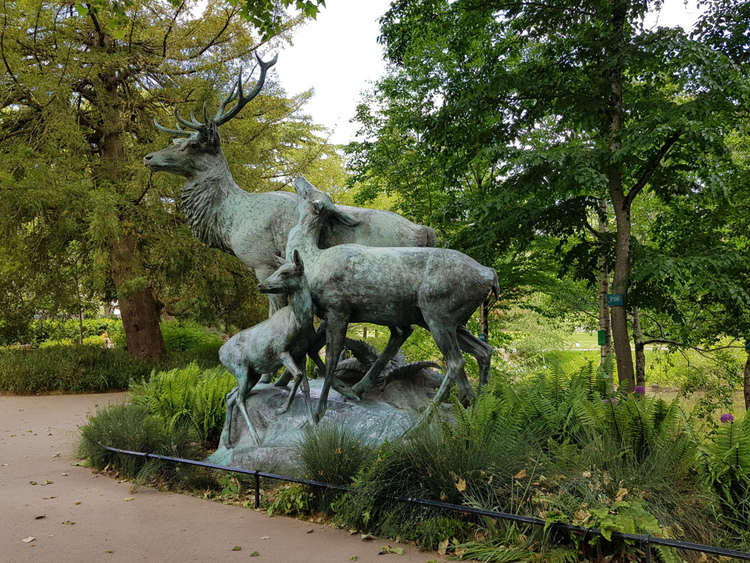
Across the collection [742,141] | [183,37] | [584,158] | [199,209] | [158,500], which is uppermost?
[183,37]

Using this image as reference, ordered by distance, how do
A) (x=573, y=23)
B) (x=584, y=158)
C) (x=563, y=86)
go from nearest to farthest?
(x=584, y=158), (x=563, y=86), (x=573, y=23)

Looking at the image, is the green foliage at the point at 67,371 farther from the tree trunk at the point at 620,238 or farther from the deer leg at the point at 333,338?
the tree trunk at the point at 620,238

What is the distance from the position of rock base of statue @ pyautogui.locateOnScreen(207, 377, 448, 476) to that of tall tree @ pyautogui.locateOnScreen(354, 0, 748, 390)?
301 centimetres

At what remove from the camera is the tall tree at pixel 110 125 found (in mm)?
13469

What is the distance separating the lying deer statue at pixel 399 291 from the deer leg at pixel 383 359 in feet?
1.74

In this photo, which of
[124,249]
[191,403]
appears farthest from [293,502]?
[124,249]

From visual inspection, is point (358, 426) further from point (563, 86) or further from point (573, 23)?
point (573, 23)

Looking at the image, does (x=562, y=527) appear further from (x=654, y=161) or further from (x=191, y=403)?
(x=654, y=161)

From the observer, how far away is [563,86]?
31.3 ft

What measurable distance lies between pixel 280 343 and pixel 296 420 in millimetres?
829

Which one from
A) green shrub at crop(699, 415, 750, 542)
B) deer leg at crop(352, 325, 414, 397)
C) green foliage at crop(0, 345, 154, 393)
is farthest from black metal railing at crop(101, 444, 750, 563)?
green foliage at crop(0, 345, 154, 393)

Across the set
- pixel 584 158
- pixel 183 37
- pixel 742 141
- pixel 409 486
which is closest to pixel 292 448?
pixel 409 486

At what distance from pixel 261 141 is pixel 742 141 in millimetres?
12066

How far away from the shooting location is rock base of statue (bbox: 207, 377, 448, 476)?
18.8ft
